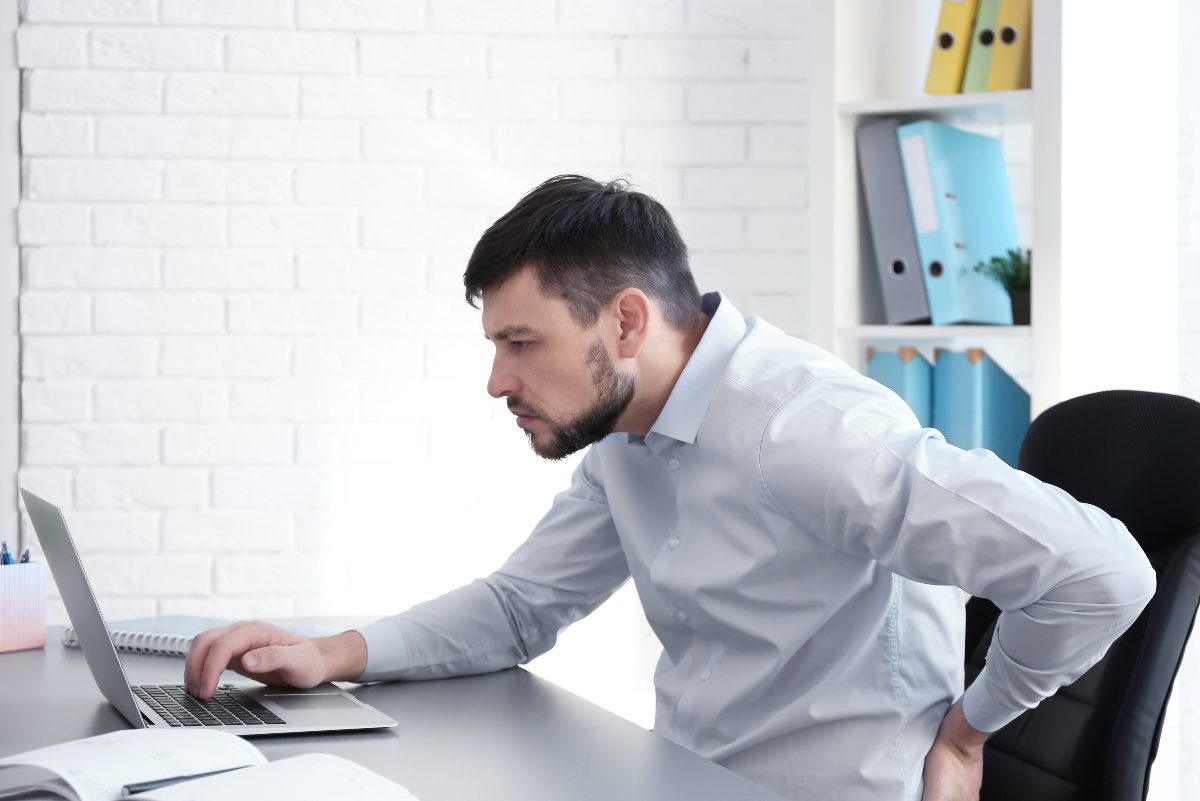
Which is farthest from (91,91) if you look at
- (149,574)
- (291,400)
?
(149,574)

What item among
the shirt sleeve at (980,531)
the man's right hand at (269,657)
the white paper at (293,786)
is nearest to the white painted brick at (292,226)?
the man's right hand at (269,657)

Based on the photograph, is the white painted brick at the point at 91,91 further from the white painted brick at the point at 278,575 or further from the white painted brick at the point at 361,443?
the white painted brick at the point at 278,575

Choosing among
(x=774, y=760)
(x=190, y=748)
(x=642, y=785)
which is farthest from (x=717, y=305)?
(x=190, y=748)

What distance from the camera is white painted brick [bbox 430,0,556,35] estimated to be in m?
2.79

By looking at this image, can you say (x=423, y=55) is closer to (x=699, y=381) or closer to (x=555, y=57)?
(x=555, y=57)

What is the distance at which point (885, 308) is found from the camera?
2318 mm

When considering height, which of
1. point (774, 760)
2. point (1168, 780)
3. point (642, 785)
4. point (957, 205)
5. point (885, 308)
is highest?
point (957, 205)

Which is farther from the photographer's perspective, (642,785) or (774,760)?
(774,760)

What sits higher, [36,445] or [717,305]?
[717,305]

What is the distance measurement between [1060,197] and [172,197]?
1719 millimetres

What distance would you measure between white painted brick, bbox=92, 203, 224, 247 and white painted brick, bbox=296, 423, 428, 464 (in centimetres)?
44

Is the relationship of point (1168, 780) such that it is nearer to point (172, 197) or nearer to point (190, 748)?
point (190, 748)

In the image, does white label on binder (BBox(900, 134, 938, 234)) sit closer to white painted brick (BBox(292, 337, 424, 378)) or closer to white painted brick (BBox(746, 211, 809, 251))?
white painted brick (BBox(746, 211, 809, 251))

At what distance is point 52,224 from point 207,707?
1.74 metres
